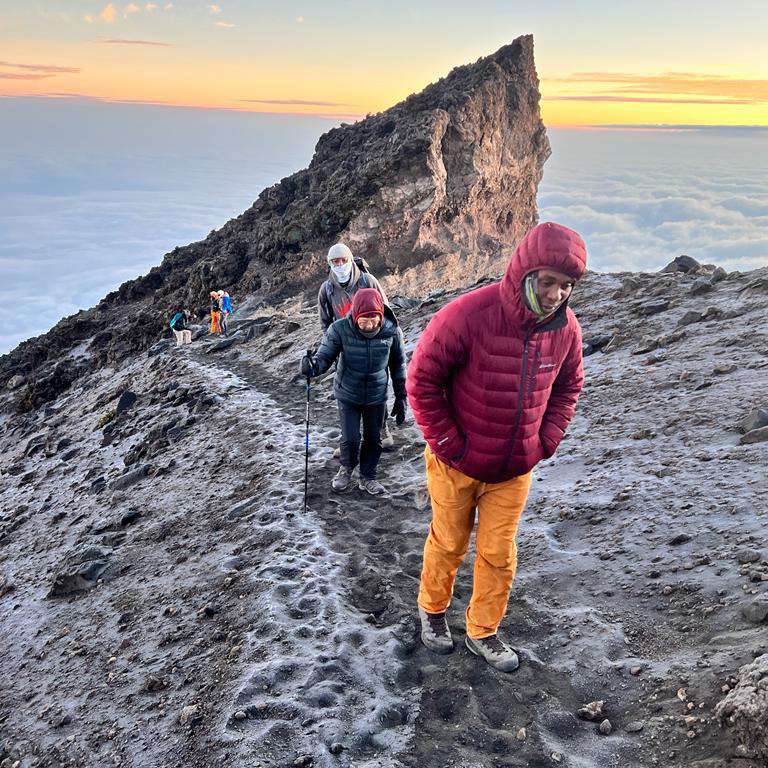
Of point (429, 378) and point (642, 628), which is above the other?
point (429, 378)

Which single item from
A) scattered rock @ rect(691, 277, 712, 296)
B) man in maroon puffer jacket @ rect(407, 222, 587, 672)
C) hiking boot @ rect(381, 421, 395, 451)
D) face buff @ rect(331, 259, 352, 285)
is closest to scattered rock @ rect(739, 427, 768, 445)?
man in maroon puffer jacket @ rect(407, 222, 587, 672)

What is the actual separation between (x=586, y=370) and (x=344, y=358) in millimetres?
4569

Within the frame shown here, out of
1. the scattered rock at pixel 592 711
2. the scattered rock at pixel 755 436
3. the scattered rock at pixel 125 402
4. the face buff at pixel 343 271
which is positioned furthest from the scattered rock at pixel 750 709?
the scattered rock at pixel 125 402

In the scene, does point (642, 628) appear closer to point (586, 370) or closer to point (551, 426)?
point (551, 426)

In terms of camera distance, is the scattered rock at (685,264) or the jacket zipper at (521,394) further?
the scattered rock at (685,264)

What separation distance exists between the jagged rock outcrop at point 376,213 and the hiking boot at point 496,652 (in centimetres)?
2198

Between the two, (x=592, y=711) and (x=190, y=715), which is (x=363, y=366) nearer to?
(x=190, y=715)

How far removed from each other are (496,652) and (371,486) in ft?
10.9

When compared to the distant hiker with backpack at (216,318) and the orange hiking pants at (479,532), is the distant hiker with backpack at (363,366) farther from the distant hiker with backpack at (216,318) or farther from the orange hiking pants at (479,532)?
the distant hiker with backpack at (216,318)

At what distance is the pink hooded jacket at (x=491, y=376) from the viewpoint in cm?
356

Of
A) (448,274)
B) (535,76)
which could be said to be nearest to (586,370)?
(448,274)

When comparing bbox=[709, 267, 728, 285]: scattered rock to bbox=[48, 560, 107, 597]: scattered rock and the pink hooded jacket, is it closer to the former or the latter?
the pink hooded jacket

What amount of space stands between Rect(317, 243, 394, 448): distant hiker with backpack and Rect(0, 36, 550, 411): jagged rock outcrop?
1663 cm

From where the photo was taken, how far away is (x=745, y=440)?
5906 millimetres
